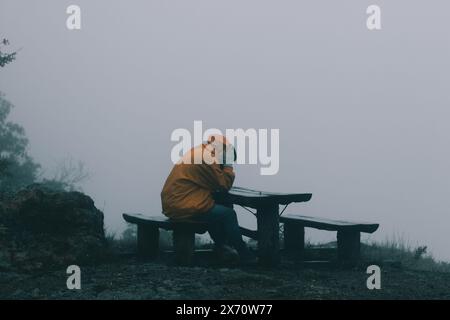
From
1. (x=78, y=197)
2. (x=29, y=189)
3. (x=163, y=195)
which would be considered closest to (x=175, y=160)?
(x=163, y=195)

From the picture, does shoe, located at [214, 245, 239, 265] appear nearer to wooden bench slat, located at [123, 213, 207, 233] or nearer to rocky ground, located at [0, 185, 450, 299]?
rocky ground, located at [0, 185, 450, 299]

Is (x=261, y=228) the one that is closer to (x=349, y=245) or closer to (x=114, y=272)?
(x=349, y=245)

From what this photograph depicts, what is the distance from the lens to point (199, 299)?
609cm

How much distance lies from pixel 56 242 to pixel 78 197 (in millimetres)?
872

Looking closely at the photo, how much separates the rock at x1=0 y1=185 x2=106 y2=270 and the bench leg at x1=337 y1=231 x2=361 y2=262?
342 cm

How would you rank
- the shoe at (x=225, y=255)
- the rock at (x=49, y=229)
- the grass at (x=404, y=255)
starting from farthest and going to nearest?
the grass at (x=404, y=255), the shoe at (x=225, y=255), the rock at (x=49, y=229)

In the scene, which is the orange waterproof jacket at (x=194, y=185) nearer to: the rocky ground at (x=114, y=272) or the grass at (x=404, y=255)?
the rocky ground at (x=114, y=272)

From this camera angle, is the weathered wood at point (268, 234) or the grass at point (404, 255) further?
the grass at point (404, 255)

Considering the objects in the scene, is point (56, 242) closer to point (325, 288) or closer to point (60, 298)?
point (60, 298)

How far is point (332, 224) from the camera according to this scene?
343 inches

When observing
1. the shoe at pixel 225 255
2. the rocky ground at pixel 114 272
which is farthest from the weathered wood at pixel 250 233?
the rocky ground at pixel 114 272

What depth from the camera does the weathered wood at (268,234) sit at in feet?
27.3

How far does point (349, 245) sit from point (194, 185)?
96.9 inches

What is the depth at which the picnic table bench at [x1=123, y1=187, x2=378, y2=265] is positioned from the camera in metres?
8.20
